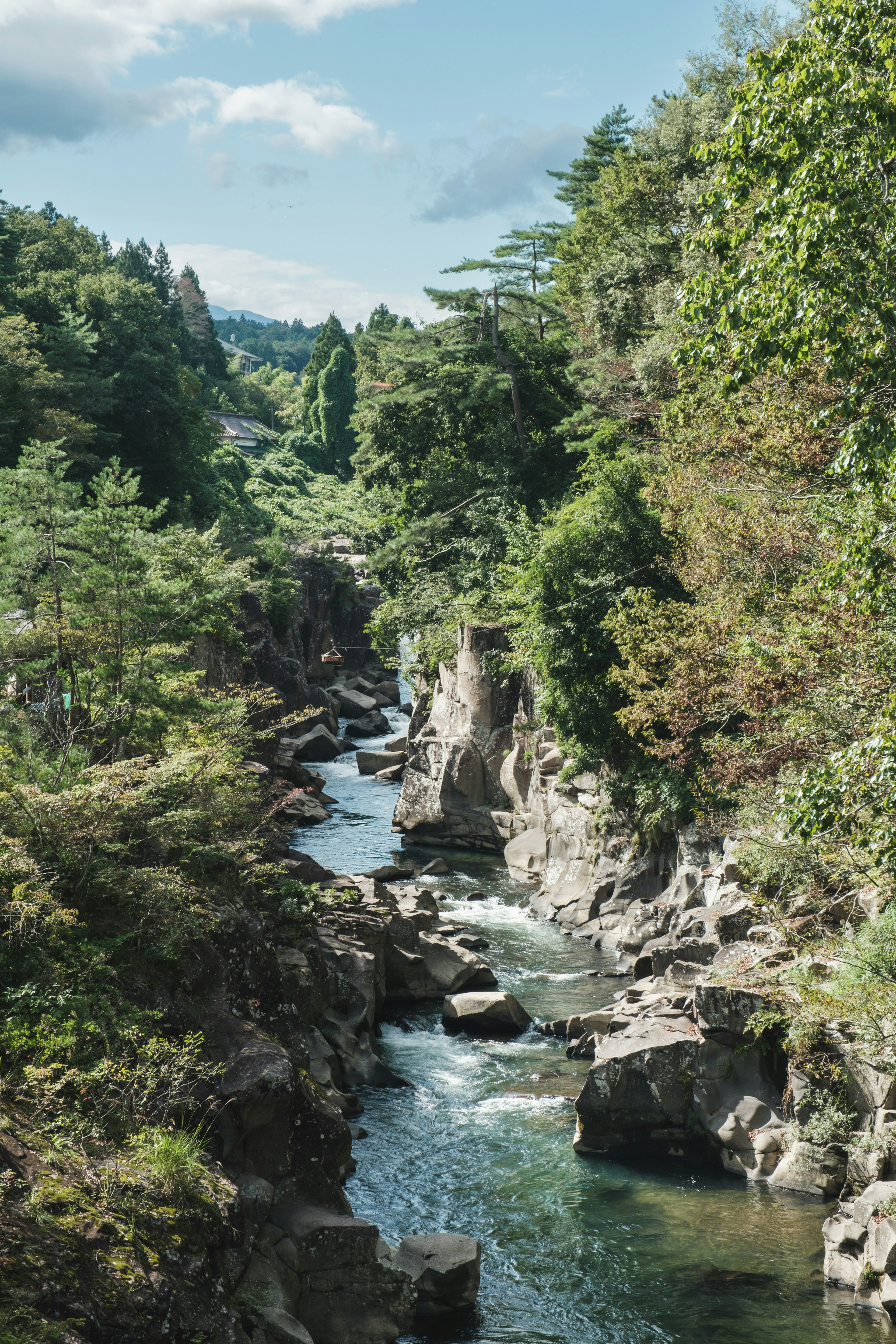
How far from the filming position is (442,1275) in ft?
38.4

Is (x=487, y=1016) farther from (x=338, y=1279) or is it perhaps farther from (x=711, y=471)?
(x=711, y=471)

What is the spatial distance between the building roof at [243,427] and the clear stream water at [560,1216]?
74.0 metres

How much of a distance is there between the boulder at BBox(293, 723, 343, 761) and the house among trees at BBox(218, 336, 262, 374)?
89.4 m

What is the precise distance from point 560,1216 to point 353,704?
38.2 meters

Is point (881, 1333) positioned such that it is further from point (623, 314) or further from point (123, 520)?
point (623, 314)

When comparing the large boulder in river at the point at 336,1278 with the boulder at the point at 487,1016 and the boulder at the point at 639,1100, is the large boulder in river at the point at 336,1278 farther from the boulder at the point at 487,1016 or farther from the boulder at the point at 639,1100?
the boulder at the point at 487,1016

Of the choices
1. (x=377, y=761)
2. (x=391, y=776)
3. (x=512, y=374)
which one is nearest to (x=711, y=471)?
(x=512, y=374)

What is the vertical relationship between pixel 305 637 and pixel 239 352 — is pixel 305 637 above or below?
below

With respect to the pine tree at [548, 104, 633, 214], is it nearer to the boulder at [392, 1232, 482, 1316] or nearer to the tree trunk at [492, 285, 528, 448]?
the tree trunk at [492, 285, 528, 448]

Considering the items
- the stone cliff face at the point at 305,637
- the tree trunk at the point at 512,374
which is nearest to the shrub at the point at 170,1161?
the stone cliff face at the point at 305,637

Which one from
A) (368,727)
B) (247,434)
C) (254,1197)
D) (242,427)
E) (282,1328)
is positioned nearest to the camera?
(282,1328)

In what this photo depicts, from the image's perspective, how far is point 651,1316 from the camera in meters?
11.8

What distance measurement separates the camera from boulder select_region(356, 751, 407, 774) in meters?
41.5

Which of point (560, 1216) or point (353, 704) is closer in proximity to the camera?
point (560, 1216)
